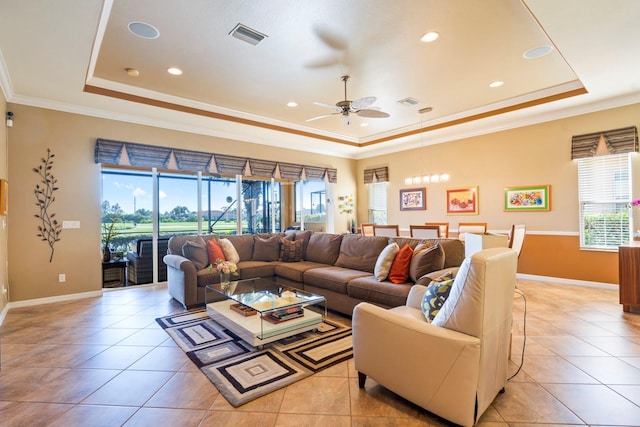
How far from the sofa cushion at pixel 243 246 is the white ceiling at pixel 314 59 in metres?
2.20

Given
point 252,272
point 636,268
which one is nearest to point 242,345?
point 252,272

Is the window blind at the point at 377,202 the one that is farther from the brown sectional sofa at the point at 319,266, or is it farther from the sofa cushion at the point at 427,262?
the sofa cushion at the point at 427,262

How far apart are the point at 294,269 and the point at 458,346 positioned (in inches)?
118

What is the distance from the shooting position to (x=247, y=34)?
10.2 ft

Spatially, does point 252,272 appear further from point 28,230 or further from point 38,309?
point 28,230

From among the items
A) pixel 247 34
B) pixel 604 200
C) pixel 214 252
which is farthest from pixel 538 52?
pixel 214 252

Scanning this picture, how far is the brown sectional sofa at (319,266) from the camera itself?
3.41 metres

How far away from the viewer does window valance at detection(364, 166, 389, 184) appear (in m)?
7.97

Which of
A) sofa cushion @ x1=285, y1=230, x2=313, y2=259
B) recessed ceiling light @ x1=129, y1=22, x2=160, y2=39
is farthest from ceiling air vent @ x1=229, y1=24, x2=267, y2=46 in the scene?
sofa cushion @ x1=285, y1=230, x2=313, y2=259

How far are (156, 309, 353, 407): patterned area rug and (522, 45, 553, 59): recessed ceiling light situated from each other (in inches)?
150

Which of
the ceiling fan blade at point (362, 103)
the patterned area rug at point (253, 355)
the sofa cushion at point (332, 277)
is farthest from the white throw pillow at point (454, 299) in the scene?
the ceiling fan blade at point (362, 103)

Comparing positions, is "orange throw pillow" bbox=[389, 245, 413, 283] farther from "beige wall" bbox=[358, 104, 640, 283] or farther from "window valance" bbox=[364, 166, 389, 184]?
"window valance" bbox=[364, 166, 389, 184]

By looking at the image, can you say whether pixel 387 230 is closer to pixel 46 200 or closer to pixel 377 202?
pixel 377 202

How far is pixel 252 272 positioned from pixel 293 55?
300 centimetres
